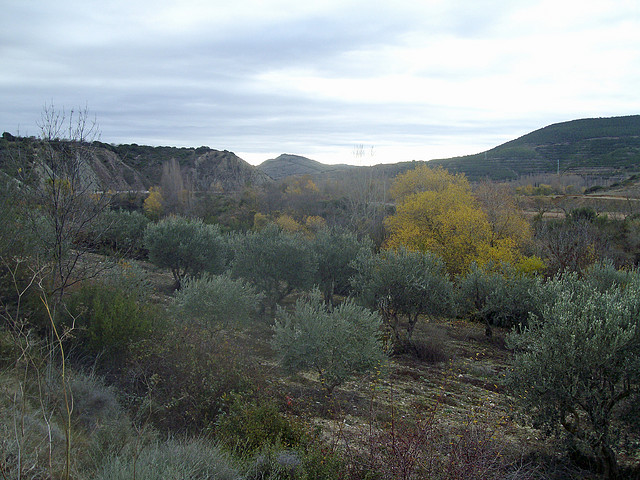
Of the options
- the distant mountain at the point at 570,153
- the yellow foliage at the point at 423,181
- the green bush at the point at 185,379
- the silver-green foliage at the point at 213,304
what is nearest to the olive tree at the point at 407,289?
the silver-green foliage at the point at 213,304

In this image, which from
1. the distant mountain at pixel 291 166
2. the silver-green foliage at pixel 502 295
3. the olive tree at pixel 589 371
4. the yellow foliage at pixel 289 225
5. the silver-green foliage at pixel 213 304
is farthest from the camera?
the distant mountain at pixel 291 166

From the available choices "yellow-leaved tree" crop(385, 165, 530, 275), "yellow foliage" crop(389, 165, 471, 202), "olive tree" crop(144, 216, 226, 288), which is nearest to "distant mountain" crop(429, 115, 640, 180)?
"yellow foliage" crop(389, 165, 471, 202)

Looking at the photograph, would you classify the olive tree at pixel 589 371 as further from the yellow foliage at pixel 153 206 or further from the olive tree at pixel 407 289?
the yellow foliage at pixel 153 206

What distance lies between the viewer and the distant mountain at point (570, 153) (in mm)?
66000

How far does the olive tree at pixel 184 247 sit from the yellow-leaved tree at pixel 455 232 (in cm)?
1001

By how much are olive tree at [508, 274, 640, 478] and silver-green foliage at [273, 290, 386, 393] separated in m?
3.07

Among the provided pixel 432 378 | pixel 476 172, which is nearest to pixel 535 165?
pixel 476 172

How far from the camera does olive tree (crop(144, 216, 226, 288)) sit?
17.5 meters

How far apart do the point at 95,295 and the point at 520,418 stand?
28.9 feet

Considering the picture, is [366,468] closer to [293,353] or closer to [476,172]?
[293,353]

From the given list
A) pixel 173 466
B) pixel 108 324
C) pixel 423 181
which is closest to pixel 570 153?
pixel 423 181

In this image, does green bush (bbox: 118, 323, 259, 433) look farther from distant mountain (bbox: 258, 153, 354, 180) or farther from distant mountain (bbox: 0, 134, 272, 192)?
distant mountain (bbox: 258, 153, 354, 180)

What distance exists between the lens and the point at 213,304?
1051 centimetres

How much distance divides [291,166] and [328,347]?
12049 cm
